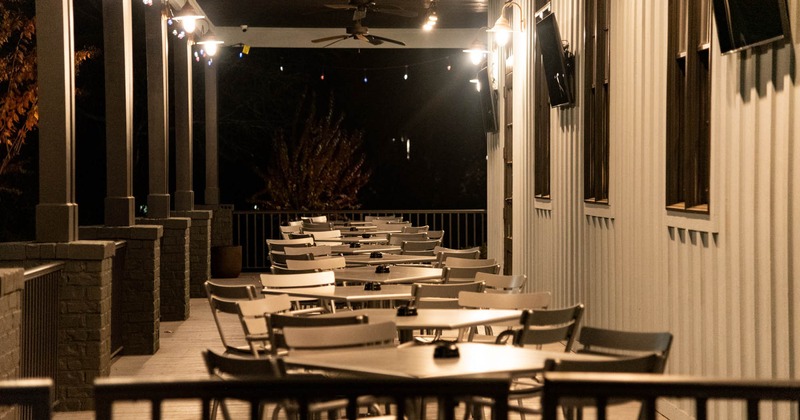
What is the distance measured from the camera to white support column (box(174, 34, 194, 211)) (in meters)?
14.5

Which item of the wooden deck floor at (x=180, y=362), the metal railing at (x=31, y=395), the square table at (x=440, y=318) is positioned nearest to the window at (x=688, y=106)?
the square table at (x=440, y=318)

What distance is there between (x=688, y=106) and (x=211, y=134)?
12.3m

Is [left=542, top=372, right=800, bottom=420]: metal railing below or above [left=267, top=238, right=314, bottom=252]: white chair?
below

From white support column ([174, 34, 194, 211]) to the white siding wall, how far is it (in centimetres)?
590

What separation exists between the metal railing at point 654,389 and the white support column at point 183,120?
476 inches

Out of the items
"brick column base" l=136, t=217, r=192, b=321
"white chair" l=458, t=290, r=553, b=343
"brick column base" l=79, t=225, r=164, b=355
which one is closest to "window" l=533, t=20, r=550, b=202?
"brick column base" l=136, t=217, r=192, b=321

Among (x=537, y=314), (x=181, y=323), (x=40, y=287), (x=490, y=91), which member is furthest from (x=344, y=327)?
(x=490, y=91)

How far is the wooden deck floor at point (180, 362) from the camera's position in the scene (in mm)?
7195

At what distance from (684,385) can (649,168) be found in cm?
468

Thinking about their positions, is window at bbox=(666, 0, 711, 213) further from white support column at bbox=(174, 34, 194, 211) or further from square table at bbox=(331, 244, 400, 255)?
white support column at bbox=(174, 34, 194, 211)

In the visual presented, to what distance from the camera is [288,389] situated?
276cm

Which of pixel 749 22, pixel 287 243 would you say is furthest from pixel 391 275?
pixel 749 22

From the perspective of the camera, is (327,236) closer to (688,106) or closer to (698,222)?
(688,106)

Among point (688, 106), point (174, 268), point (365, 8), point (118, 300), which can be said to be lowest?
point (118, 300)
